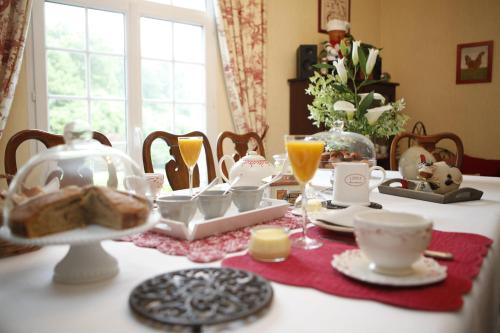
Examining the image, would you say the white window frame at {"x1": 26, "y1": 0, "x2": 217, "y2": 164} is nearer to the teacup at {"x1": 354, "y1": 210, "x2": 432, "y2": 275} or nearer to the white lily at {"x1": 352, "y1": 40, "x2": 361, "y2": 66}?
the white lily at {"x1": 352, "y1": 40, "x2": 361, "y2": 66}

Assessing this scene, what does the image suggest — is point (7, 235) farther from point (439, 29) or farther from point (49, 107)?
point (439, 29)

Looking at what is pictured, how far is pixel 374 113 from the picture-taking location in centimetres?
185

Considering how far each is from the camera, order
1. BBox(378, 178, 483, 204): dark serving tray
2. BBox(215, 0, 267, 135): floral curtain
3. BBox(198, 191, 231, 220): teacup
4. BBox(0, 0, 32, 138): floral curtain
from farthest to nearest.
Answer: BBox(215, 0, 267, 135): floral curtain, BBox(0, 0, 32, 138): floral curtain, BBox(378, 178, 483, 204): dark serving tray, BBox(198, 191, 231, 220): teacup

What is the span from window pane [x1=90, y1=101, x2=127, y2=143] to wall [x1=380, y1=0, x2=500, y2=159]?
3.35 meters

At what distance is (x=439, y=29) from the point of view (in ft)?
15.3

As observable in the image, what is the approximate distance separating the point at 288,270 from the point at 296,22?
3.73m

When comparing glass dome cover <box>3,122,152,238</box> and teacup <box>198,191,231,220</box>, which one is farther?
teacup <box>198,191,231,220</box>

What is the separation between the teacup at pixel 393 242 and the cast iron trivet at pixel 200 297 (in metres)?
0.18

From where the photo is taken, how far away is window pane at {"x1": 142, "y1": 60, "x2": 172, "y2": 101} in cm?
326

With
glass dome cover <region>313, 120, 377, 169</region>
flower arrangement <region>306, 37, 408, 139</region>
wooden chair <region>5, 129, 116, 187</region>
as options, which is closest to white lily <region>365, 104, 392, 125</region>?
flower arrangement <region>306, 37, 408, 139</region>

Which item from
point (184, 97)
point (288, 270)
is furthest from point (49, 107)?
point (288, 270)

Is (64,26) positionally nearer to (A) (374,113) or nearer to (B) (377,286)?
(A) (374,113)

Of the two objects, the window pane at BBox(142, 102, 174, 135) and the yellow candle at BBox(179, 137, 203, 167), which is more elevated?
the window pane at BBox(142, 102, 174, 135)

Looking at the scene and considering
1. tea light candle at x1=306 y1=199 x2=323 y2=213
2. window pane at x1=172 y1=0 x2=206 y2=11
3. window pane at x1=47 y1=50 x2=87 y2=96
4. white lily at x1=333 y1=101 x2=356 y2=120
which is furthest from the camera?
window pane at x1=172 y1=0 x2=206 y2=11
